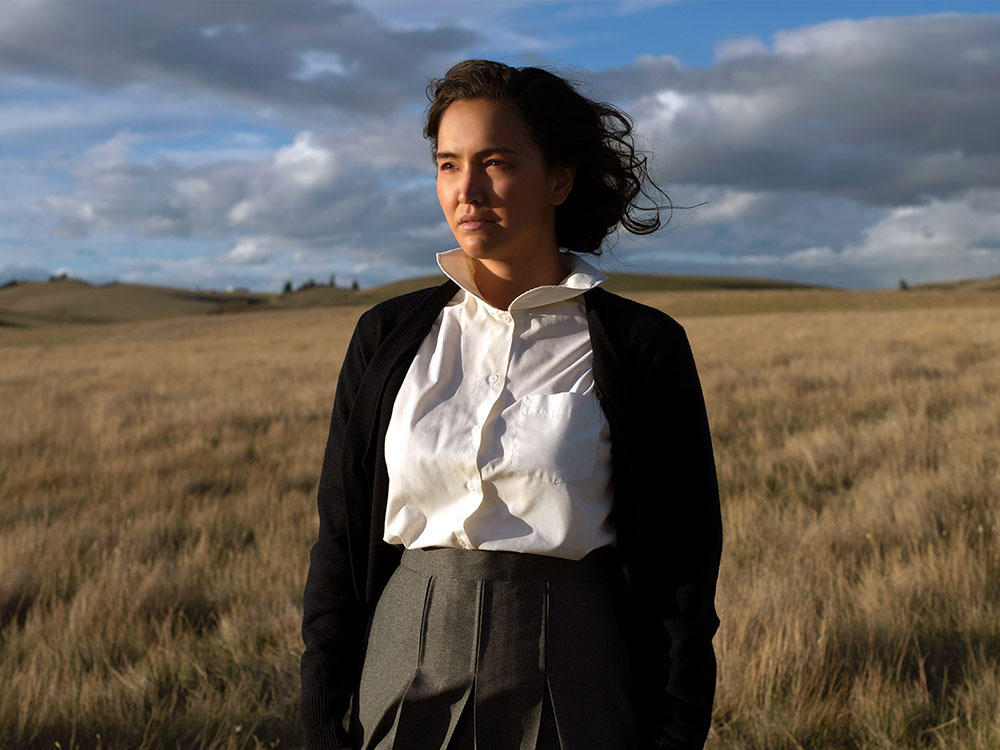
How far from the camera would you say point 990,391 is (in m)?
10.4

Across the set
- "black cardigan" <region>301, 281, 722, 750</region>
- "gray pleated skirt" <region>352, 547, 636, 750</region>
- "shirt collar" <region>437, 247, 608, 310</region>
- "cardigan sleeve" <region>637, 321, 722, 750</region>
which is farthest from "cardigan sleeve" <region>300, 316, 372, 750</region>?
"cardigan sleeve" <region>637, 321, 722, 750</region>

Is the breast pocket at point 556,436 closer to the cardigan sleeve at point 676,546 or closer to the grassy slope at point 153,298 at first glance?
the cardigan sleeve at point 676,546

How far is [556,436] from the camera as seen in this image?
5.64 ft

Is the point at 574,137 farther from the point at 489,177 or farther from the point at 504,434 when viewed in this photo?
the point at 504,434

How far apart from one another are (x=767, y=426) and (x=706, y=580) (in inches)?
290

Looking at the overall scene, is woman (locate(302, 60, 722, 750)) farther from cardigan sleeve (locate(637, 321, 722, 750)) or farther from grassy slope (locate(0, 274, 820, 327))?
grassy slope (locate(0, 274, 820, 327))

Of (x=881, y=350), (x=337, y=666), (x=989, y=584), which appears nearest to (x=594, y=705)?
(x=337, y=666)

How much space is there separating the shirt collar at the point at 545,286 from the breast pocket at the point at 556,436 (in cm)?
22

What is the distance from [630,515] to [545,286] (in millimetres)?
518

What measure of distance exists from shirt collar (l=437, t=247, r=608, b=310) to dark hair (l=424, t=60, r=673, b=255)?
0.14 meters

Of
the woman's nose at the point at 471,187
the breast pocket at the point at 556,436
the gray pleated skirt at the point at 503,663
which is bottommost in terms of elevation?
the gray pleated skirt at the point at 503,663

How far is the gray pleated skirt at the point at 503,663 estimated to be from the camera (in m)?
1.74

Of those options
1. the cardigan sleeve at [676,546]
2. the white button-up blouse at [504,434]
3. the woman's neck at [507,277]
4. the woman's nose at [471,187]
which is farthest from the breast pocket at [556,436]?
the woman's nose at [471,187]

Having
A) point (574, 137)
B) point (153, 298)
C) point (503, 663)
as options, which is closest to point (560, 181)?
point (574, 137)
